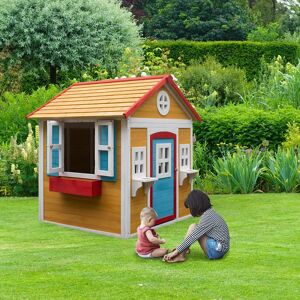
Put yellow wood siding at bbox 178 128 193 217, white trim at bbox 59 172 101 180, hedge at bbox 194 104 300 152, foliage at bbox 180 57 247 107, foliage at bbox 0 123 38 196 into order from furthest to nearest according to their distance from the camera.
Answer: foliage at bbox 180 57 247 107
hedge at bbox 194 104 300 152
foliage at bbox 0 123 38 196
yellow wood siding at bbox 178 128 193 217
white trim at bbox 59 172 101 180

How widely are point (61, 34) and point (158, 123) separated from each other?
429 inches

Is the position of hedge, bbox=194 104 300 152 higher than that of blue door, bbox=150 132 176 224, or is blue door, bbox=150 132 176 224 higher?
hedge, bbox=194 104 300 152

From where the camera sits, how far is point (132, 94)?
7988mm

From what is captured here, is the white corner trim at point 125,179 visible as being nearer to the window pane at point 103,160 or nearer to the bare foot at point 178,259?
the window pane at point 103,160

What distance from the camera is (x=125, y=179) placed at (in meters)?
7.51

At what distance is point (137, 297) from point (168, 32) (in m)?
30.8

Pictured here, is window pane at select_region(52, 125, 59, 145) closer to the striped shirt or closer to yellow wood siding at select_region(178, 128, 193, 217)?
yellow wood siding at select_region(178, 128, 193, 217)

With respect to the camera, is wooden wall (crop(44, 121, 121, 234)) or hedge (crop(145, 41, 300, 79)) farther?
hedge (crop(145, 41, 300, 79))

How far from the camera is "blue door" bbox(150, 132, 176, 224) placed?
8.16 metres

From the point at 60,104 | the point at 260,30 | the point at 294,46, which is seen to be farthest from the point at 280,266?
the point at 260,30

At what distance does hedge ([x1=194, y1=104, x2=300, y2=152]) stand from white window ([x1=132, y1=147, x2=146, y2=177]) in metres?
4.84

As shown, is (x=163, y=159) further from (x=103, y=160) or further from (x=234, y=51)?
(x=234, y=51)

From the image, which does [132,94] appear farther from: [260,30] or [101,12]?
[260,30]

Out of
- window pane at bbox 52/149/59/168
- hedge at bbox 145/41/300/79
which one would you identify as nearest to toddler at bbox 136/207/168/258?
window pane at bbox 52/149/59/168
